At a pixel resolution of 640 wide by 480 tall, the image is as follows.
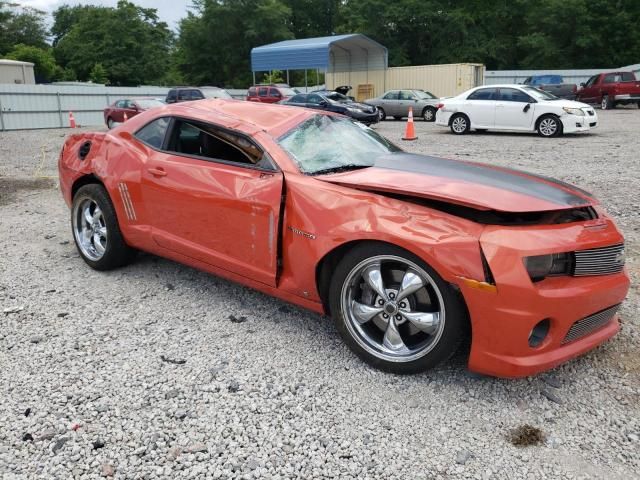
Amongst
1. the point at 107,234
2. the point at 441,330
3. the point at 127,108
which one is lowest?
the point at 441,330

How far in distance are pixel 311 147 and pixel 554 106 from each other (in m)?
12.6

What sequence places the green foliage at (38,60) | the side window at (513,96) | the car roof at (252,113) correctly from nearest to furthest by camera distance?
1. the car roof at (252,113)
2. the side window at (513,96)
3. the green foliage at (38,60)

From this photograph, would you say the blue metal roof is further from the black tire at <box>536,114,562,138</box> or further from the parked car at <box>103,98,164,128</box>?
the black tire at <box>536,114,562,138</box>

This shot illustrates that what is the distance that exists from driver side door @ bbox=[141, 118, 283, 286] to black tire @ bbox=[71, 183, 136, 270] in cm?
50

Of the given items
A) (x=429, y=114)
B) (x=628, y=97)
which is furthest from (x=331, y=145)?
(x=628, y=97)

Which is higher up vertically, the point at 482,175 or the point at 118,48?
the point at 118,48

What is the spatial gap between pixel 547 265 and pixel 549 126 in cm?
1310

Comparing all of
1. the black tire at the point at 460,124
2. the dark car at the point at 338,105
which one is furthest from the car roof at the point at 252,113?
the dark car at the point at 338,105

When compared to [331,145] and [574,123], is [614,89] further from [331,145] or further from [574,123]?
[331,145]

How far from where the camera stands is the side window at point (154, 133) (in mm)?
4102

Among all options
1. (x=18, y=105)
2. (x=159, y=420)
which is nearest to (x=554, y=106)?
(x=159, y=420)

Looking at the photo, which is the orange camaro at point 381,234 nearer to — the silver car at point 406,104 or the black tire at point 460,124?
the black tire at point 460,124

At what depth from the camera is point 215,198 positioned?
11.6 feet

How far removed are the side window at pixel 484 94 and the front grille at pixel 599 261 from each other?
44.3 ft
